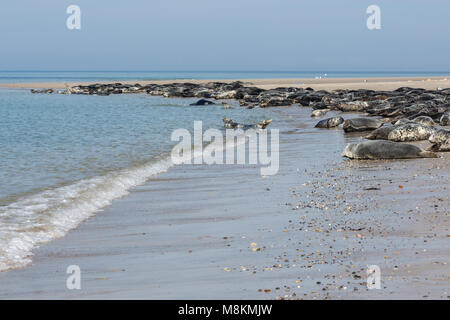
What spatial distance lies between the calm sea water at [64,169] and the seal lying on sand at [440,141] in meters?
5.36

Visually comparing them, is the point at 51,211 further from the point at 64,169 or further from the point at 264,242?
the point at 64,169

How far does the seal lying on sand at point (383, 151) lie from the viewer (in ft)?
34.1

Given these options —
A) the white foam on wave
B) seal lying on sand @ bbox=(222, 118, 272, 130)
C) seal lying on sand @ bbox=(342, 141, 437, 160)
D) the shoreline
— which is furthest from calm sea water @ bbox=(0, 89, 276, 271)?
seal lying on sand @ bbox=(342, 141, 437, 160)

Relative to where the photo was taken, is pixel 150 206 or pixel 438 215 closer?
pixel 438 215

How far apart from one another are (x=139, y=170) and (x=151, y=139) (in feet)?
17.9

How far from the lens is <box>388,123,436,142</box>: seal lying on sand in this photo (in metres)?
12.9

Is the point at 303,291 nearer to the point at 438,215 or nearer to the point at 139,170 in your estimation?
the point at 438,215

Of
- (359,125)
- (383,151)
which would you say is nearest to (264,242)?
(383,151)

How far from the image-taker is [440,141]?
11258mm

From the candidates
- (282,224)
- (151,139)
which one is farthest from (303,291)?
(151,139)

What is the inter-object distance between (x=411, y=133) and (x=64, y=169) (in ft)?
25.2

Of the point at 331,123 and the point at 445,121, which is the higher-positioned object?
the point at 445,121

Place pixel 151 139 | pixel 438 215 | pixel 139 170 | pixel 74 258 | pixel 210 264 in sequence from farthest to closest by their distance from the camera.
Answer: pixel 151 139 → pixel 139 170 → pixel 438 215 → pixel 74 258 → pixel 210 264
